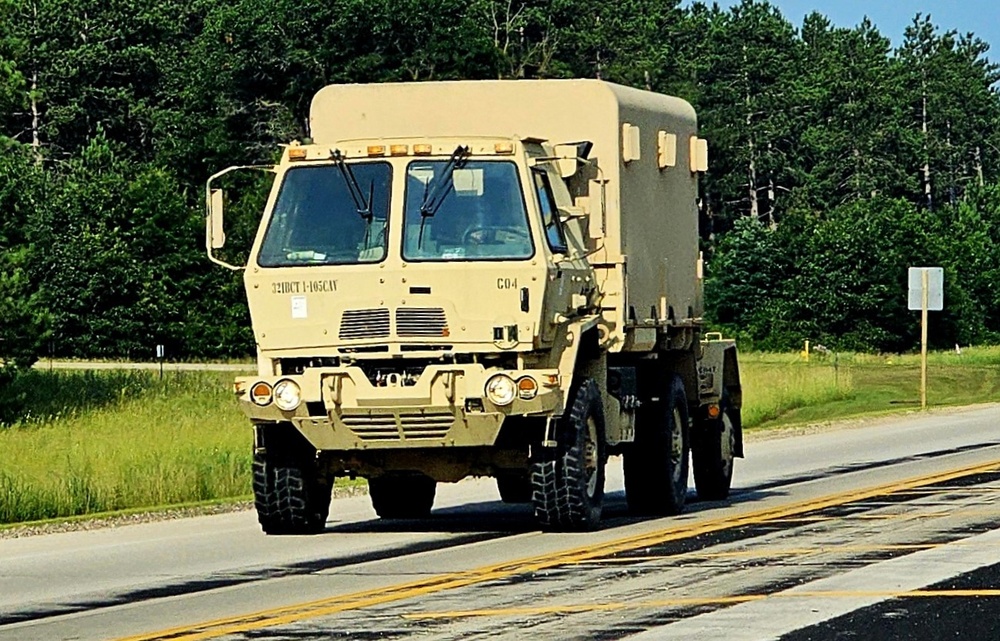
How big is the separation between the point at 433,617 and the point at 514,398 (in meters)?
4.85

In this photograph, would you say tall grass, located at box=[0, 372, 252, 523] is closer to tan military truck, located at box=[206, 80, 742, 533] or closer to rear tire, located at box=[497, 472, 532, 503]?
rear tire, located at box=[497, 472, 532, 503]

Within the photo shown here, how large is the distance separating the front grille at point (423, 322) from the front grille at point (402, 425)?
620mm

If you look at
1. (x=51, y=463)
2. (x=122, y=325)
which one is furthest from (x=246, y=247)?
(x=51, y=463)

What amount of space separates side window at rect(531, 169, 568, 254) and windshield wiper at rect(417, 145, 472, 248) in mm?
586

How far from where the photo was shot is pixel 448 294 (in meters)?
16.3

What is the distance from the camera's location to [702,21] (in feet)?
455

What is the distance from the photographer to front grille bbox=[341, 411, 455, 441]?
16.3 m

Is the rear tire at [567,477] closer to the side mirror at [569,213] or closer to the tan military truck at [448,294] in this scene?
the tan military truck at [448,294]

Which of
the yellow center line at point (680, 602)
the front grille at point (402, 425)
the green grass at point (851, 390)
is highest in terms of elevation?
the front grille at point (402, 425)

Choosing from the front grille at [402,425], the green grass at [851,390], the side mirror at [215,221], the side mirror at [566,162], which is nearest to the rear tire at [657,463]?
the side mirror at [566,162]

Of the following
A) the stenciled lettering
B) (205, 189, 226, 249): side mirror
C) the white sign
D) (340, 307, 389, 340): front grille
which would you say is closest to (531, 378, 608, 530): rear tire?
(340, 307, 389, 340): front grille

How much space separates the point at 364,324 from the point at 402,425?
833 mm

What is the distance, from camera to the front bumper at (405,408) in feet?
53.1

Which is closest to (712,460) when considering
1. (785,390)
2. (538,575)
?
(538,575)
